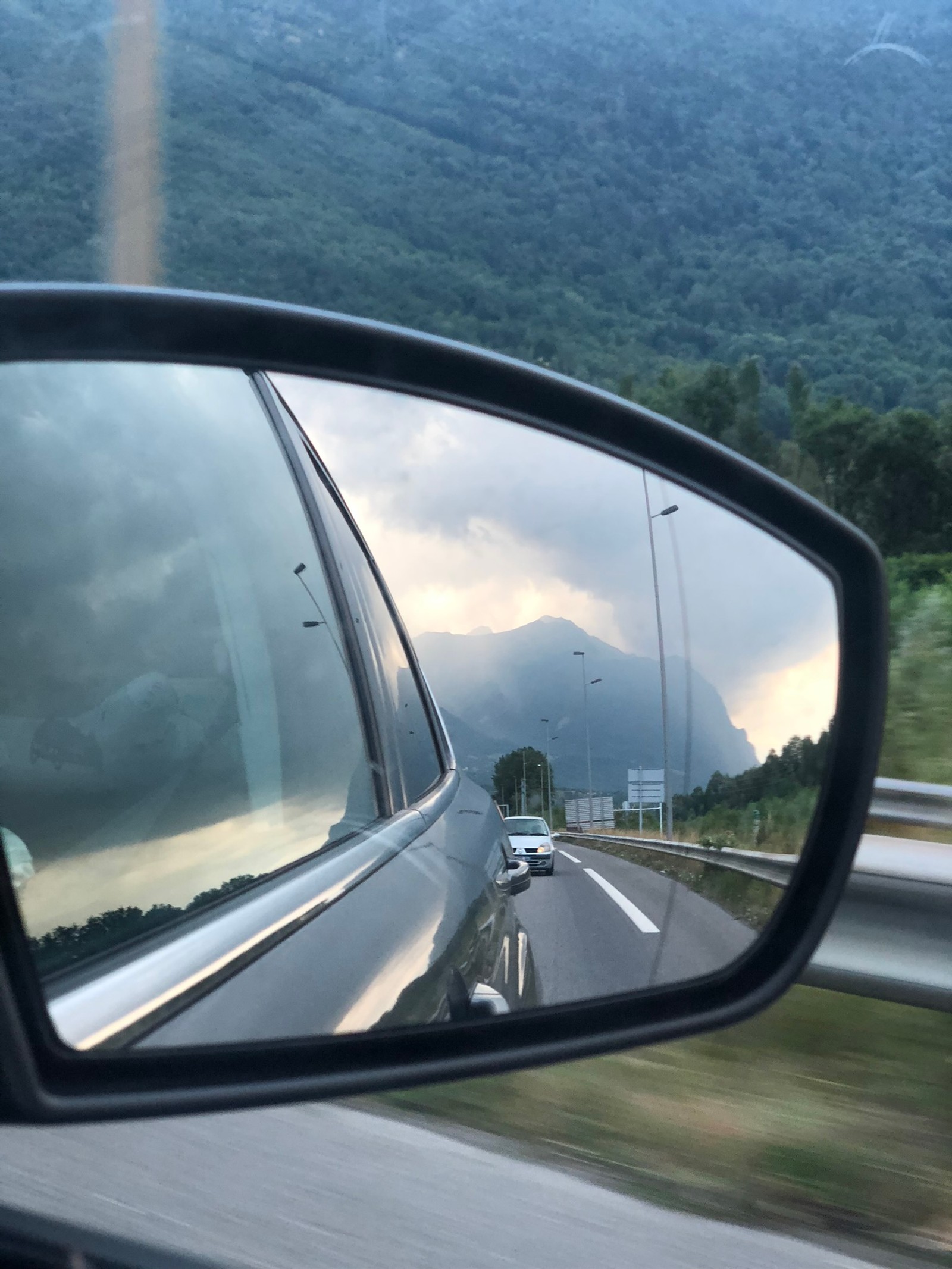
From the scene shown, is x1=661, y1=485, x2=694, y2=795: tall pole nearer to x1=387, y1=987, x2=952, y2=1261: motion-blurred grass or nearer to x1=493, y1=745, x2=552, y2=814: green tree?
x1=493, y1=745, x2=552, y2=814: green tree

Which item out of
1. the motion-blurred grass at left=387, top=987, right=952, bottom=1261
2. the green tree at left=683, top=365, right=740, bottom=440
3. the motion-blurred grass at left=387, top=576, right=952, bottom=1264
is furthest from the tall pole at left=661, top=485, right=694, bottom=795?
the green tree at left=683, top=365, right=740, bottom=440

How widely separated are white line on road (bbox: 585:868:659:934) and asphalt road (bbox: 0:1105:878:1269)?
3.83 ft

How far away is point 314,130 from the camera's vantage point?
231ft

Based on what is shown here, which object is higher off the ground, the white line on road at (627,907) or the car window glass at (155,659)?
the car window glass at (155,659)

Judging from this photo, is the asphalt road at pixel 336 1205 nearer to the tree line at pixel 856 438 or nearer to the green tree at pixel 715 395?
the tree line at pixel 856 438

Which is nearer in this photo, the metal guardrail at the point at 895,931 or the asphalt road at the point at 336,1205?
the asphalt road at the point at 336,1205

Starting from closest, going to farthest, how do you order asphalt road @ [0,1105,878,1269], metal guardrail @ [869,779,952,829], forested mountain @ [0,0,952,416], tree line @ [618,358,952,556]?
1. asphalt road @ [0,1105,878,1269]
2. metal guardrail @ [869,779,952,829]
3. tree line @ [618,358,952,556]
4. forested mountain @ [0,0,952,416]

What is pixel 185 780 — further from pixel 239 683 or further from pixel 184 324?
pixel 184 324

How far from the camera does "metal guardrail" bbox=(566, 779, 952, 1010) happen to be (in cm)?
293

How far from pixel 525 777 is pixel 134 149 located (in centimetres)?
1969

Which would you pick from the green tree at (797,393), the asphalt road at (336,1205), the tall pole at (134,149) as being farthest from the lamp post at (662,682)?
the green tree at (797,393)

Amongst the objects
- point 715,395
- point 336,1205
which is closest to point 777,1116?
point 336,1205

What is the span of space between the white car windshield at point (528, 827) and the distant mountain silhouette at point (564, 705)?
5 centimetres

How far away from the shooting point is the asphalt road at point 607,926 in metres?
1.20
